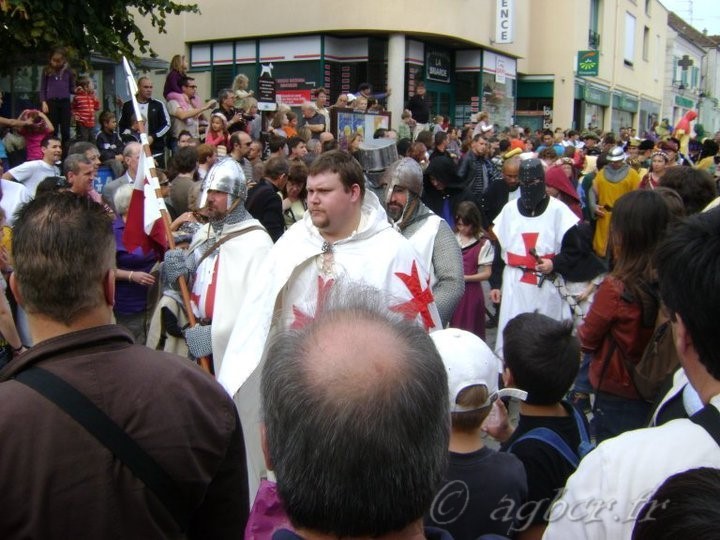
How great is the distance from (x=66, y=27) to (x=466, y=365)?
917 cm

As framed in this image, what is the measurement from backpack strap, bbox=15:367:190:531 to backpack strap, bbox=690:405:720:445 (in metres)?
1.23

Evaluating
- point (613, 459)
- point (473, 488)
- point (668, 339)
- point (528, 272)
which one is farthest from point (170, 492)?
point (528, 272)

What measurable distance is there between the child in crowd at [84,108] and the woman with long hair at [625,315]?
28.8 feet

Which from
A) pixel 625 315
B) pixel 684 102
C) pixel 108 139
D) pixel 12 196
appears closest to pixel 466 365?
pixel 625 315

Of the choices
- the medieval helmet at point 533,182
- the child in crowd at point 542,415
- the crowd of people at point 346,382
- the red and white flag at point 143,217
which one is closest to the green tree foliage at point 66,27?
the red and white flag at point 143,217

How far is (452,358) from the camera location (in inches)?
91.7

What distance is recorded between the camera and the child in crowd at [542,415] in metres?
2.39

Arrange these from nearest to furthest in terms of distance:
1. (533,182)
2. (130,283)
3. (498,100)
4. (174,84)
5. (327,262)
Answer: (327,262) < (533,182) < (130,283) < (174,84) < (498,100)

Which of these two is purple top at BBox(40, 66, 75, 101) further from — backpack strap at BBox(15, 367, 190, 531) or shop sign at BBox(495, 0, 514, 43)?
shop sign at BBox(495, 0, 514, 43)

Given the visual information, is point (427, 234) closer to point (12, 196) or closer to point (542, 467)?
point (542, 467)

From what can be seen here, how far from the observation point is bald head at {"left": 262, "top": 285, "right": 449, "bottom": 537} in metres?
1.21

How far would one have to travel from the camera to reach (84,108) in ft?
34.6

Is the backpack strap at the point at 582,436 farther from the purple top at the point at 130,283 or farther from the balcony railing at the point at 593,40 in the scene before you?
the balcony railing at the point at 593,40

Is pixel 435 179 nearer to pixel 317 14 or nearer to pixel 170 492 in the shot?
pixel 170 492
